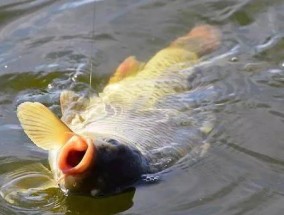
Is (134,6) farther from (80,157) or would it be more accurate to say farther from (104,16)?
(80,157)

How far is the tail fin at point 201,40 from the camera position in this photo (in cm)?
546

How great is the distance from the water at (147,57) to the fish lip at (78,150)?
0.35 m

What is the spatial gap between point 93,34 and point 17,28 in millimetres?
553

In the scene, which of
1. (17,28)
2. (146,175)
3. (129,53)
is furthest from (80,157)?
(17,28)

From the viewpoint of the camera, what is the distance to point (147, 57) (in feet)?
18.2

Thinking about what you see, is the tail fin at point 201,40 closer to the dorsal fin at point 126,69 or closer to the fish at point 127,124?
the fish at point 127,124

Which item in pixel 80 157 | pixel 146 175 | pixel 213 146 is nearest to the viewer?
pixel 80 157

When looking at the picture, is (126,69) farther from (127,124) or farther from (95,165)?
(95,165)

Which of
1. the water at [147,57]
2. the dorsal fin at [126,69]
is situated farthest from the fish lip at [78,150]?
the dorsal fin at [126,69]

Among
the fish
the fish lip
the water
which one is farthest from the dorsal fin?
the fish lip

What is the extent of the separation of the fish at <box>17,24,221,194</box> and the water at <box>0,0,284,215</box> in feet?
0.37

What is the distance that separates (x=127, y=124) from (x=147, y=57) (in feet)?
4.90

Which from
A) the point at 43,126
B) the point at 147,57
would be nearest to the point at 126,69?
the point at 147,57

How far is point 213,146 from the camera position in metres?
4.41
